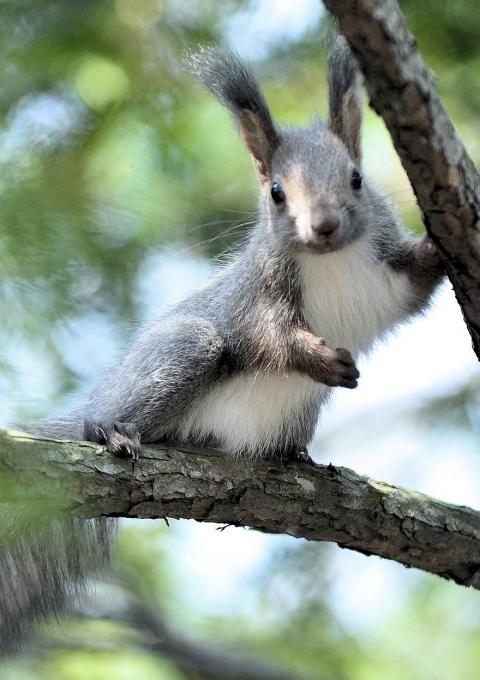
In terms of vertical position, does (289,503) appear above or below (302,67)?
below

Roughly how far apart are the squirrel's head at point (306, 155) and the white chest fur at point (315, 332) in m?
0.22

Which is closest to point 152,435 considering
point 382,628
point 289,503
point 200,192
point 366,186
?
point 289,503

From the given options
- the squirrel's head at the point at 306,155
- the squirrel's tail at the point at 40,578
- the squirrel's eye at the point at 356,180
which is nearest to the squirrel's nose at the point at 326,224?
the squirrel's head at the point at 306,155

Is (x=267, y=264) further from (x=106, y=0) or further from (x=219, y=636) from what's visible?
(x=219, y=636)

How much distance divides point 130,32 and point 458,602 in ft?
11.6

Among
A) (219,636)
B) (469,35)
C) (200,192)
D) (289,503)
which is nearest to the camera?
(469,35)

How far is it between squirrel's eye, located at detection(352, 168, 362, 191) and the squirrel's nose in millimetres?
273

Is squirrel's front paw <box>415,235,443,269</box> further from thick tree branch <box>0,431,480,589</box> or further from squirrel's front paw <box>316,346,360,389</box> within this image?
thick tree branch <box>0,431,480,589</box>

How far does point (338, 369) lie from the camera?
3.22 meters

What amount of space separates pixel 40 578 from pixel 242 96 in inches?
73.1

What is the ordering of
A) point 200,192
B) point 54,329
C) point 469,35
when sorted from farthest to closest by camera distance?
point 200,192
point 469,35
point 54,329

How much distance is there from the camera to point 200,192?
3160 mm

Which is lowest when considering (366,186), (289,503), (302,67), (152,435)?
(289,503)

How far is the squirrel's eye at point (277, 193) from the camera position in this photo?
334cm
